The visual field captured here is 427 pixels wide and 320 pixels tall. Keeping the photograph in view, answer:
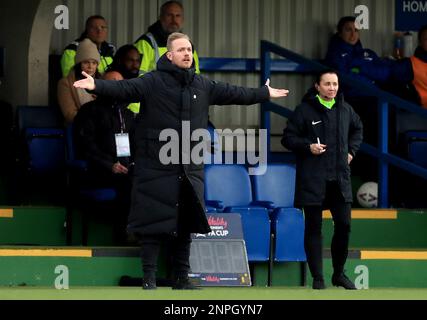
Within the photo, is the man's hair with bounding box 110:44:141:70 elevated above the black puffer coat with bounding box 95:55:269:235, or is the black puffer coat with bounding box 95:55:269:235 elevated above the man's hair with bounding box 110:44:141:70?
the man's hair with bounding box 110:44:141:70

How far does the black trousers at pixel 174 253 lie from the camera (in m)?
12.5

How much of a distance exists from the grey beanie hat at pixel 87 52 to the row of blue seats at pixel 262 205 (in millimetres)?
1481

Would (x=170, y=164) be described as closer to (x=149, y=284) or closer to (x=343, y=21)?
(x=149, y=284)

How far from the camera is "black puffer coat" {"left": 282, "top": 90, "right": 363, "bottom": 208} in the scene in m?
13.0

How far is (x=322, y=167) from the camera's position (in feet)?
42.7

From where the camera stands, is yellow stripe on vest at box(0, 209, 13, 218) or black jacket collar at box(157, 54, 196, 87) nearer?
black jacket collar at box(157, 54, 196, 87)


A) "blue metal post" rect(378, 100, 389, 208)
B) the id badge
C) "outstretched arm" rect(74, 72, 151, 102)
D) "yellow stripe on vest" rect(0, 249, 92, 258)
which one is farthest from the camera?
"blue metal post" rect(378, 100, 389, 208)

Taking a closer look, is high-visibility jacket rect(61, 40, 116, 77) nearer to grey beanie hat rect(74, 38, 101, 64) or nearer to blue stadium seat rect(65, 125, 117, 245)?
grey beanie hat rect(74, 38, 101, 64)

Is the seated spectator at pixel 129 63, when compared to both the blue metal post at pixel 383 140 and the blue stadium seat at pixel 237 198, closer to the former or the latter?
the blue stadium seat at pixel 237 198

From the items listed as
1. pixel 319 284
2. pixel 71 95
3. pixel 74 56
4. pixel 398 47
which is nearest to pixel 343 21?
pixel 398 47

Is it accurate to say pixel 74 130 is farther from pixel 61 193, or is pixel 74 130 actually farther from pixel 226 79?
pixel 226 79

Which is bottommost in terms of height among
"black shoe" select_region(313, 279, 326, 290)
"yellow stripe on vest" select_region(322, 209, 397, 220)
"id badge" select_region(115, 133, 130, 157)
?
"black shoe" select_region(313, 279, 326, 290)

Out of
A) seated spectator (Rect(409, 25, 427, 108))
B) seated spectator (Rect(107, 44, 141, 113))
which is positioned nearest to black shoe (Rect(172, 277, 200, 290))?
seated spectator (Rect(107, 44, 141, 113))
